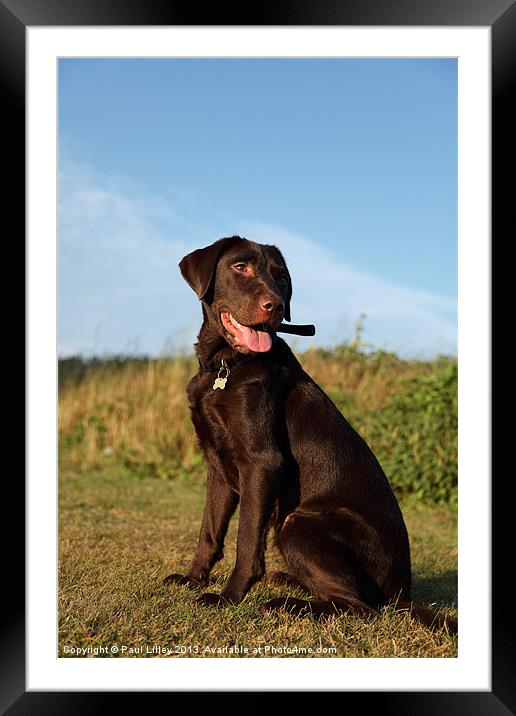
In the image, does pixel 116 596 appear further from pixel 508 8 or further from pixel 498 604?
pixel 508 8

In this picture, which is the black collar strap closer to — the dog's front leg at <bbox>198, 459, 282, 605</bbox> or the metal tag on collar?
the metal tag on collar

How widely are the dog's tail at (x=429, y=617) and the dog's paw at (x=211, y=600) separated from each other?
0.88 meters

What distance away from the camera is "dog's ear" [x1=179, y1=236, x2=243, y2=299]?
13.1ft

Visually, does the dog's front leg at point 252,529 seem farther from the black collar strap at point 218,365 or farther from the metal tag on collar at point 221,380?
the black collar strap at point 218,365

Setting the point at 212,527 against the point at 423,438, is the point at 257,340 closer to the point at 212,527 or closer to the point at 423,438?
the point at 212,527

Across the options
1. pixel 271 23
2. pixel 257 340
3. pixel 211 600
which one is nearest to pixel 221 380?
pixel 257 340

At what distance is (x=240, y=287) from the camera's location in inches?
156

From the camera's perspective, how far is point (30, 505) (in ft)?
10.2

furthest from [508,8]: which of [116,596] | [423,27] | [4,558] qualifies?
[116,596]

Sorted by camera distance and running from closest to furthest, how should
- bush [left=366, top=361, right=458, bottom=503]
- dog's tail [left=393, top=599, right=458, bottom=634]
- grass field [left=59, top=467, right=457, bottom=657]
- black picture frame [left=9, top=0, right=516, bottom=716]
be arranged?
1. black picture frame [left=9, top=0, right=516, bottom=716]
2. grass field [left=59, top=467, right=457, bottom=657]
3. dog's tail [left=393, top=599, right=458, bottom=634]
4. bush [left=366, top=361, right=458, bottom=503]

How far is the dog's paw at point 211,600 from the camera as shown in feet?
12.2

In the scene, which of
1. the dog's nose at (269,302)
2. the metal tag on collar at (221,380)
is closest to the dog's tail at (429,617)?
the metal tag on collar at (221,380)

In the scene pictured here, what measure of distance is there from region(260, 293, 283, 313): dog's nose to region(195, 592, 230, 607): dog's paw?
1.48 metres

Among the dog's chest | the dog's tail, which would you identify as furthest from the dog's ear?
the dog's tail
